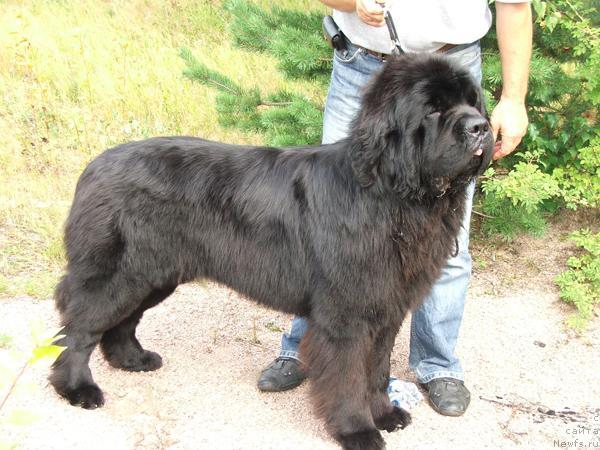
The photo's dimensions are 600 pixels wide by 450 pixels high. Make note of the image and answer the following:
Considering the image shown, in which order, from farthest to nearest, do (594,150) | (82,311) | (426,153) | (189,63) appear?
(189,63)
(594,150)
(82,311)
(426,153)

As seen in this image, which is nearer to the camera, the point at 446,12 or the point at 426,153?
the point at 426,153

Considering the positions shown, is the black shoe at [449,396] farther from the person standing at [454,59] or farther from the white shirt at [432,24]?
the white shirt at [432,24]

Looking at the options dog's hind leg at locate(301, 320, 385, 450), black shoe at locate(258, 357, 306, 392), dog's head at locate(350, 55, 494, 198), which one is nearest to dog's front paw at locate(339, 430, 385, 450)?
dog's hind leg at locate(301, 320, 385, 450)

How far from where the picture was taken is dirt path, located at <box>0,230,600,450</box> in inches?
134

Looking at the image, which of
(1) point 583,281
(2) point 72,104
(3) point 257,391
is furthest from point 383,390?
(2) point 72,104

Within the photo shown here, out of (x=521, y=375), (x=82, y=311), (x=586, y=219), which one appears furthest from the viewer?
(x=586, y=219)

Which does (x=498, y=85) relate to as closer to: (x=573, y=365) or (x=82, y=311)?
(x=573, y=365)

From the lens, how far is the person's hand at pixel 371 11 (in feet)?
10.2

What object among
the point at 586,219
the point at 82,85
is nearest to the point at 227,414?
the point at 586,219

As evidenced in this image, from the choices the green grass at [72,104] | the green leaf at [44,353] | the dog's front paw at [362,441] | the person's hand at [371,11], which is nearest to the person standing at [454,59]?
the person's hand at [371,11]

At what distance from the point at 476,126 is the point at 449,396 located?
1.64m

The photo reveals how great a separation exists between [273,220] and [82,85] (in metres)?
5.44

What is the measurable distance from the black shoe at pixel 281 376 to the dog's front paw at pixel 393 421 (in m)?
0.59

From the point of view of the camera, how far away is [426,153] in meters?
2.83
